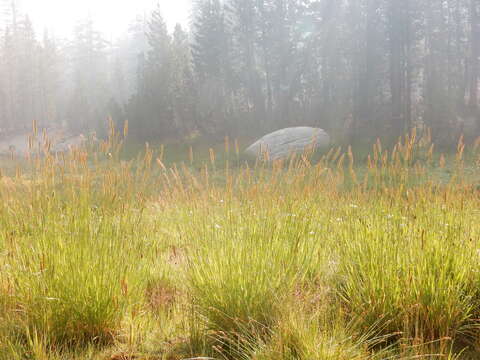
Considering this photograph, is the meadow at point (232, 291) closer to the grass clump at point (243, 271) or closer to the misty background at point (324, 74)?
the grass clump at point (243, 271)

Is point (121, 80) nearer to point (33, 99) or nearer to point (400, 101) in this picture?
point (33, 99)

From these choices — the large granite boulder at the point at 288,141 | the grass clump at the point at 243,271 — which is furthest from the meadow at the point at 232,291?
the large granite boulder at the point at 288,141

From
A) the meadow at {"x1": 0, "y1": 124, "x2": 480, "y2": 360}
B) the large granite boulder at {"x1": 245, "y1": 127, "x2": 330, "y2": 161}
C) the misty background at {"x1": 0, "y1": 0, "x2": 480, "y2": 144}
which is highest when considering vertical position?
the misty background at {"x1": 0, "y1": 0, "x2": 480, "y2": 144}

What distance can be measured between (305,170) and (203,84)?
1951cm

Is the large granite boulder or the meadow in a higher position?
the large granite boulder

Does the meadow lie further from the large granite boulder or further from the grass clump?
the large granite boulder

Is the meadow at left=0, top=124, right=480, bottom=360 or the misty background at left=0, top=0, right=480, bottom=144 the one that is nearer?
the meadow at left=0, top=124, right=480, bottom=360

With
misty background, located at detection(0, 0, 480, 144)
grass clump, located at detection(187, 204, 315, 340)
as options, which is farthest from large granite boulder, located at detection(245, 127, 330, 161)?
grass clump, located at detection(187, 204, 315, 340)

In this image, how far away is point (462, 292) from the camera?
2.09m

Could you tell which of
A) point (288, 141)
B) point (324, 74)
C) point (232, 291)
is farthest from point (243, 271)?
point (324, 74)

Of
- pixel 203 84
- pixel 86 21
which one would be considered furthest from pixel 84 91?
pixel 203 84

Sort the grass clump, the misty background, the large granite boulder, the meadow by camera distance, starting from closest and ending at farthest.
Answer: the meadow < the grass clump < the large granite boulder < the misty background

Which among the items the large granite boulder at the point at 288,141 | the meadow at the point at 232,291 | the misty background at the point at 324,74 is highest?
the misty background at the point at 324,74

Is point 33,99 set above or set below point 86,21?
below
